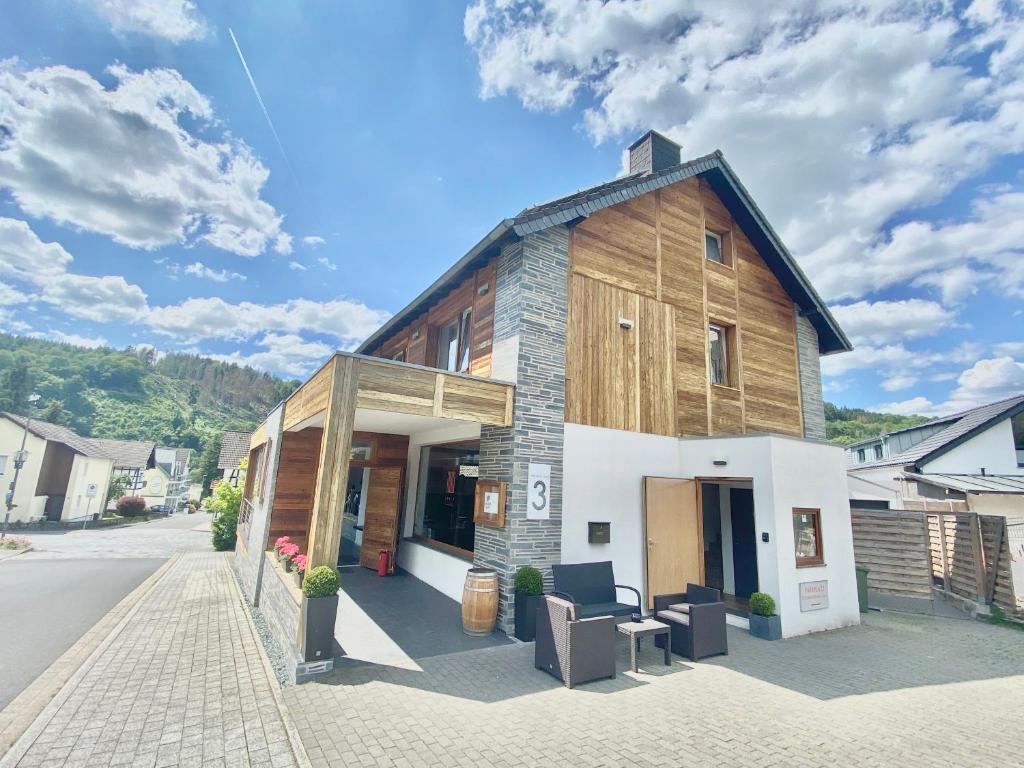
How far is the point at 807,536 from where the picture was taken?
7.84 meters

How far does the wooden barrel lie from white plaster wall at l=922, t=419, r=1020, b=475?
64.3 ft

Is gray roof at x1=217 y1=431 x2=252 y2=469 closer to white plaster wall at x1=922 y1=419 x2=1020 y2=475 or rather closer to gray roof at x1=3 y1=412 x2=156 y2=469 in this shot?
gray roof at x1=3 y1=412 x2=156 y2=469

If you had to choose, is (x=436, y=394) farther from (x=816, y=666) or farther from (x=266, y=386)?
(x=266, y=386)

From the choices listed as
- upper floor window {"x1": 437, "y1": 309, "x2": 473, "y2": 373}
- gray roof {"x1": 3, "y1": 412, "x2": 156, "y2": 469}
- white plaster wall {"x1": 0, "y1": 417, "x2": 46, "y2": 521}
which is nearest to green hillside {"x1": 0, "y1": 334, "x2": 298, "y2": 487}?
gray roof {"x1": 3, "y1": 412, "x2": 156, "y2": 469}

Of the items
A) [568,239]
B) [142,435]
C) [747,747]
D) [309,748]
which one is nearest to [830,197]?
[568,239]

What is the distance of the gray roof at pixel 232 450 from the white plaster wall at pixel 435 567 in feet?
76.3

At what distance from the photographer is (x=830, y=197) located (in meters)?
10.9

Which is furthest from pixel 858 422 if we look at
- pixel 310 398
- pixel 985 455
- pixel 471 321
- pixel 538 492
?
pixel 310 398

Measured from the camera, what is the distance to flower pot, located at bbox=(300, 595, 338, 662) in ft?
15.9

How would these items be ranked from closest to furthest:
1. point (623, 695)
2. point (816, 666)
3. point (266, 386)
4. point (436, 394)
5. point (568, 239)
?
point (623, 695) → point (816, 666) → point (436, 394) → point (568, 239) → point (266, 386)

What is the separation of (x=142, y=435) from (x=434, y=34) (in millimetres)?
90256

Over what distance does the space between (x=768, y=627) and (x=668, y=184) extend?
28.1 ft

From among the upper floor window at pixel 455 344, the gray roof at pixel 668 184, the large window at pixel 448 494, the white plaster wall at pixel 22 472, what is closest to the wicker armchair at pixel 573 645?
the large window at pixel 448 494

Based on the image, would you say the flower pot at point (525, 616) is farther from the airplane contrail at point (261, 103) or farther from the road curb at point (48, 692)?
the airplane contrail at point (261, 103)
